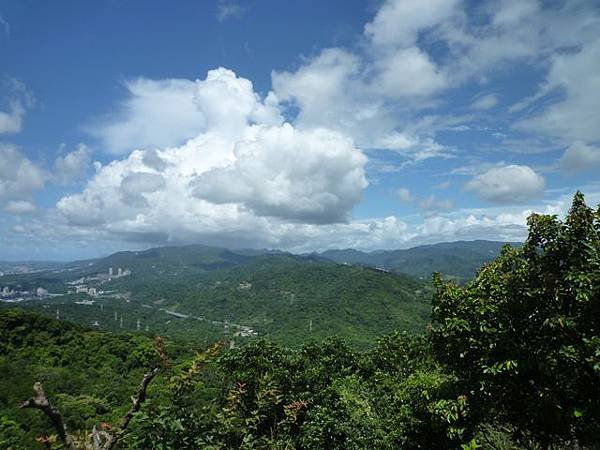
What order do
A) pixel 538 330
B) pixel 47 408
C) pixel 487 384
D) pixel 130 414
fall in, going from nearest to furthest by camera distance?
pixel 47 408
pixel 130 414
pixel 538 330
pixel 487 384

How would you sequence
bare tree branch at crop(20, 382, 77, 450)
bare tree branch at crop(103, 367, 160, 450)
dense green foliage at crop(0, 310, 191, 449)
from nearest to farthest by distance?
bare tree branch at crop(20, 382, 77, 450) → bare tree branch at crop(103, 367, 160, 450) → dense green foliage at crop(0, 310, 191, 449)

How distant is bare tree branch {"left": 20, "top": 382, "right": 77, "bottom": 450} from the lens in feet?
11.2

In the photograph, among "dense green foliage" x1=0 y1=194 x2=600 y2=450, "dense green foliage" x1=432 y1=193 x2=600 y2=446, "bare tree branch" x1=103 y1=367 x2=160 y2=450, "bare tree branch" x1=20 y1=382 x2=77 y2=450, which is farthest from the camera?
"dense green foliage" x1=432 y1=193 x2=600 y2=446

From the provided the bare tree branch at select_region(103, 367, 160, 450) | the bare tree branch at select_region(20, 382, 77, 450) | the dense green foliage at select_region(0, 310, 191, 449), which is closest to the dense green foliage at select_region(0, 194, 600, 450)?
the bare tree branch at select_region(103, 367, 160, 450)

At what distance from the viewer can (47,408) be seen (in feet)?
11.5

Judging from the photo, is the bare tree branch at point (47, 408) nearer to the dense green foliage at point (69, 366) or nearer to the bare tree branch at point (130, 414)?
the bare tree branch at point (130, 414)

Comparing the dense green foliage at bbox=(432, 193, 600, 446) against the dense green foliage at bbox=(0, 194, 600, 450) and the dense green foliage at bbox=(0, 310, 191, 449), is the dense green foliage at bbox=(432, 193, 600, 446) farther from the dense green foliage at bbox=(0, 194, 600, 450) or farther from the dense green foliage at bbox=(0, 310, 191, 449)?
the dense green foliage at bbox=(0, 310, 191, 449)

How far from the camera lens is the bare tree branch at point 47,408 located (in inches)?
134

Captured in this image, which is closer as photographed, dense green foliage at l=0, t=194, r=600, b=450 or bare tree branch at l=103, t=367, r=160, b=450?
bare tree branch at l=103, t=367, r=160, b=450

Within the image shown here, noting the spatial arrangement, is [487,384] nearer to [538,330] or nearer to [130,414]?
[538,330]

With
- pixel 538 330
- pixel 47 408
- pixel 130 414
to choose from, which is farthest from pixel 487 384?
pixel 47 408

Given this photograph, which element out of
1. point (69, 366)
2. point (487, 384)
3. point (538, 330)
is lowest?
point (69, 366)

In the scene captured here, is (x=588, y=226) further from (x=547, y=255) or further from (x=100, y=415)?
(x=100, y=415)

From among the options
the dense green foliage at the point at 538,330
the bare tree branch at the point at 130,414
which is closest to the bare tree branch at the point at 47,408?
the bare tree branch at the point at 130,414
